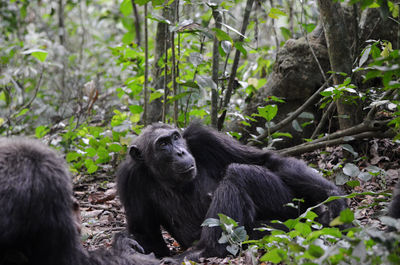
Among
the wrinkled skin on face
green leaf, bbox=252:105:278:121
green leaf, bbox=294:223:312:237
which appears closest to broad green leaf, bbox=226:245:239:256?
green leaf, bbox=294:223:312:237

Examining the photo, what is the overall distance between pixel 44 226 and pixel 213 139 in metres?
3.04

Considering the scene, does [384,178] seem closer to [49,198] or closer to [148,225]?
[148,225]

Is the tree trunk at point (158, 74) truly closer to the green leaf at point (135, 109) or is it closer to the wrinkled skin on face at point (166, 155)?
the green leaf at point (135, 109)

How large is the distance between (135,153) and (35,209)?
2.69 metres

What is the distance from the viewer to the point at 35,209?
3484mm

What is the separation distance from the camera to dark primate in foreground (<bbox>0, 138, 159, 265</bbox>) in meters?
3.44

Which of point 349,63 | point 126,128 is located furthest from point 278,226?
point 126,128

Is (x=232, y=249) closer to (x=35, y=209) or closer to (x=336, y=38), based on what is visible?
(x=35, y=209)

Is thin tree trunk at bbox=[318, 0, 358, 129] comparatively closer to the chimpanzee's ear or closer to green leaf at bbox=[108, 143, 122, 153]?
the chimpanzee's ear

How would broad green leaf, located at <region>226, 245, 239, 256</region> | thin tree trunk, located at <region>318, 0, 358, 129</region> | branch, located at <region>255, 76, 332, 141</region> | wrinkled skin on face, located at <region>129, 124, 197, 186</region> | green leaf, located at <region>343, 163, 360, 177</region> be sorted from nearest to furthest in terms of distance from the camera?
broad green leaf, located at <region>226, 245, 239, 256</region>
wrinkled skin on face, located at <region>129, 124, 197, 186</region>
green leaf, located at <region>343, 163, 360, 177</region>
thin tree trunk, located at <region>318, 0, 358, 129</region>
branch, located at <region>255, 76, 332, 141</region>

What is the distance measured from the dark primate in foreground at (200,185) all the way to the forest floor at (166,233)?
1.66ft

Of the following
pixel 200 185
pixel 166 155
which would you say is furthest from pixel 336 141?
pixel 166 155

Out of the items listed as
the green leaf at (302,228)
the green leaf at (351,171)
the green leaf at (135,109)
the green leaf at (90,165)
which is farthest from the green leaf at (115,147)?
the green leaf at (302,228)

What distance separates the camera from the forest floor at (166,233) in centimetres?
608
